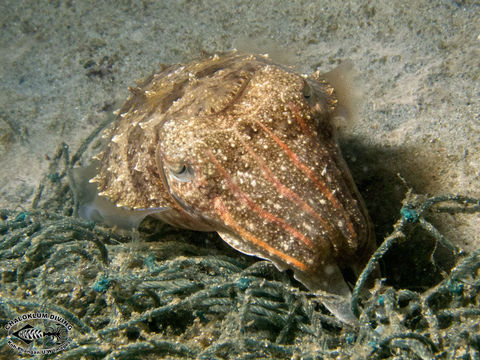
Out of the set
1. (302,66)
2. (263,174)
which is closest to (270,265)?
(263,174)

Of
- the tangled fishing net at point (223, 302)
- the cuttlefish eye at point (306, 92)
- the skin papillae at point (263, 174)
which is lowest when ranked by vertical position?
the tangled fishing net at point (223, 302)

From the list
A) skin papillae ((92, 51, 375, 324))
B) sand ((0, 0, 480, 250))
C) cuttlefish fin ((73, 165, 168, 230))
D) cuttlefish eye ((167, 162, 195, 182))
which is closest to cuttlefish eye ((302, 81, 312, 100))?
skin papillae ((92, 51, 375, 324))

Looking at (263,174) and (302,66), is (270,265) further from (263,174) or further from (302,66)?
(302,66)

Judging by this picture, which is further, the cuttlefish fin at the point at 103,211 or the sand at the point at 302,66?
the sand at the point at 302,66

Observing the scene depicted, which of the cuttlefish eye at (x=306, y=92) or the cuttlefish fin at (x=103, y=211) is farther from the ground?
the cuttlefish eye at (x=306, y=92)

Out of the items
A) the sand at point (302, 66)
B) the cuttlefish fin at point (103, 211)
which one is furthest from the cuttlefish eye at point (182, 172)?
the sand at point (302, 66)

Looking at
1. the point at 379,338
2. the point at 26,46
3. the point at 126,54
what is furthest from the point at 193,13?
the point at 379,338

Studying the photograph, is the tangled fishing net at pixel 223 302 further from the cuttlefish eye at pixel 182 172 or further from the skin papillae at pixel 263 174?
the cuttlefish eye at pixel 182 172

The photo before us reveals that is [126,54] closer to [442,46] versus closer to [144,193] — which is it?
[144,193]
